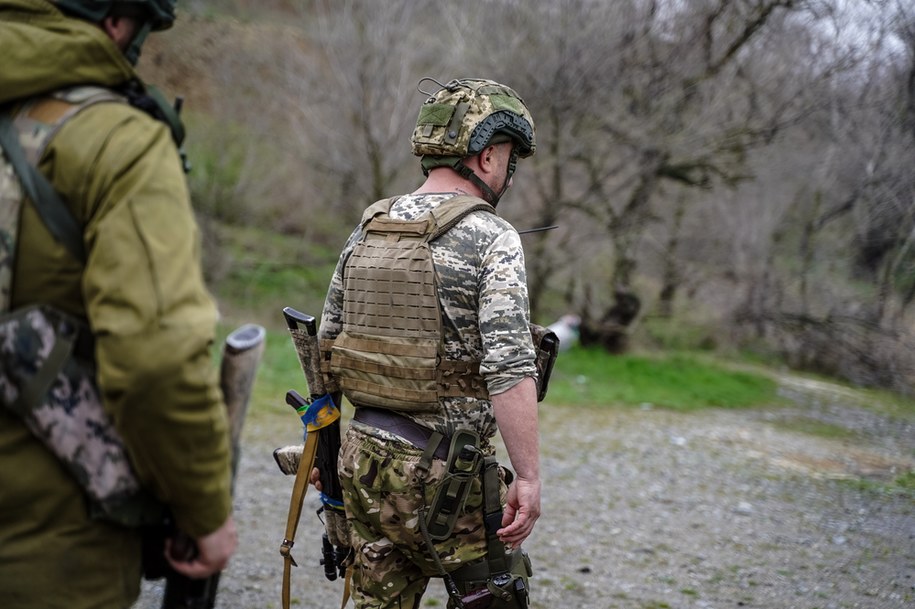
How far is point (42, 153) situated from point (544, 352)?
1.74 m

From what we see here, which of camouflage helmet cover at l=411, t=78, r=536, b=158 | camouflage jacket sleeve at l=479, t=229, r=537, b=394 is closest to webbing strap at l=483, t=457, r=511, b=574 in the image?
camouflage jacket sleeve at l=479, t=229, r=537, b=394

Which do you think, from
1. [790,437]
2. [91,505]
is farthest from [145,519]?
[790,437]

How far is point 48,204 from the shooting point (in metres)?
1.75

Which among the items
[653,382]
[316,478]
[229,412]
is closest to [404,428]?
[316,478]

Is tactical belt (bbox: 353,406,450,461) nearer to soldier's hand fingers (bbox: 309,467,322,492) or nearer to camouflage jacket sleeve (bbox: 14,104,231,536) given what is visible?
soldier's hand fingers (bbox: 309,467,322,492)

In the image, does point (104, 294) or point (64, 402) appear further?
point (64, 402)

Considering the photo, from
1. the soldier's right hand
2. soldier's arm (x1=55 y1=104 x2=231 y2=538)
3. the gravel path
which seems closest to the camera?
soldier's arm (x1=55 y1=104 x2=231 y2=538)

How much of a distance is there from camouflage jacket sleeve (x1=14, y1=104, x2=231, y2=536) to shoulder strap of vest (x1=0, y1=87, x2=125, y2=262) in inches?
0.8

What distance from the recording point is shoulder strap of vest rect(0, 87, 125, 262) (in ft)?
5.72

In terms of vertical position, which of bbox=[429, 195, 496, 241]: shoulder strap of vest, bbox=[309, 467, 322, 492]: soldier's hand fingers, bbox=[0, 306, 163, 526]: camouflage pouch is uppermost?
bbox=[429, 195, 496, 241]: shoulder strap of vest

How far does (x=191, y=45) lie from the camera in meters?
17.0

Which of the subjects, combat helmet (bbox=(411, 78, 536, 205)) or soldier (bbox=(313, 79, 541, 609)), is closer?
soldier (bbox=(313, 79, 541, 609))

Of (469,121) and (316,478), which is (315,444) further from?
(469,121)

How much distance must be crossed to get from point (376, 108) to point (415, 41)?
1110mm
